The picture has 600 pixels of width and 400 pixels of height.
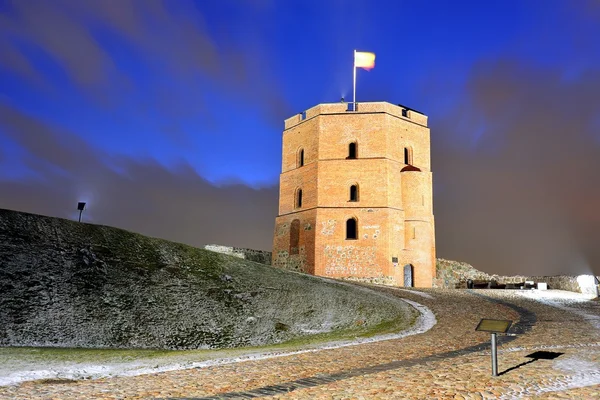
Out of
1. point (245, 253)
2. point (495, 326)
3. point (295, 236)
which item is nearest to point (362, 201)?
point (295, 236)

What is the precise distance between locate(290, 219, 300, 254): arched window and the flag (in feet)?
38.5

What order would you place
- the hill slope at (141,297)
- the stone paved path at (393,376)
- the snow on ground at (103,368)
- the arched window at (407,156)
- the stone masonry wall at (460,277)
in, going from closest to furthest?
the stone paved path at (393,376), the snow on ground at (103,368), the hill slope at (141,297), the stone masonry wall at (460,277), the arched window at (407,156)

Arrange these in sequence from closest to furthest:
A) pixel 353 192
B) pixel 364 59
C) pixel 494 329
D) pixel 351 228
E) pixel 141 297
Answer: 1. pixel 494 329
2. pixel 141 297
3. pixel 351 228
4. pixel 353 192
5. pixel 364 59

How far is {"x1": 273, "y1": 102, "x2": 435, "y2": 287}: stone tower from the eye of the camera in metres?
30.5

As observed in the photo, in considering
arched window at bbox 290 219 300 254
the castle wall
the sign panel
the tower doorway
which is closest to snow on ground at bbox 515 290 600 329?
the tower doorway

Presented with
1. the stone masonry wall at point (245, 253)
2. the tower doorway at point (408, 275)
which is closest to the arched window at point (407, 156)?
the tower doorway at point (408, 275)

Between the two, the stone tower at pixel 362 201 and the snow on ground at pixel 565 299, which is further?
the stone tower at pixel 362 201

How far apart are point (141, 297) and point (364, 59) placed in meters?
25.3

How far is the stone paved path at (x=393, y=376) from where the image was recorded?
6.26 metres

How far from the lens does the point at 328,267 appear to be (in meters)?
30.4

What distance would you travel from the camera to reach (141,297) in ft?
43.8

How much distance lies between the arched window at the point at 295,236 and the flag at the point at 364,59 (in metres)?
11.7

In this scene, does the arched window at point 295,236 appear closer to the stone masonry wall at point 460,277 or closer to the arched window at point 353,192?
the arched window at point 353,192

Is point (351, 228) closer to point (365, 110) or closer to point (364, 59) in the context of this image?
point (365, 110)
